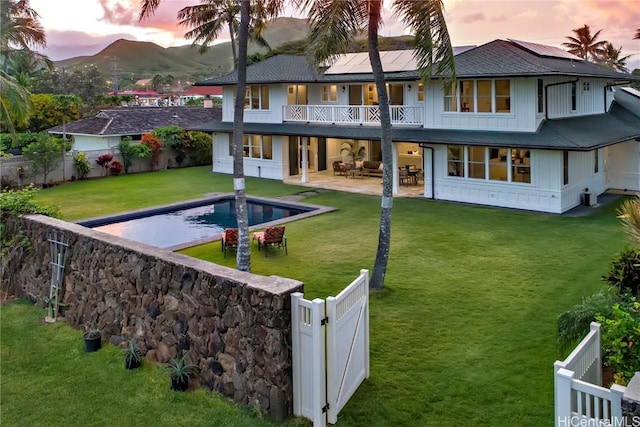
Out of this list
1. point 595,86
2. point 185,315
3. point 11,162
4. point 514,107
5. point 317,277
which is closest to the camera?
point 185,315

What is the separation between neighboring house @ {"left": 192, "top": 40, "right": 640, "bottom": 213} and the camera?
20.1 metres

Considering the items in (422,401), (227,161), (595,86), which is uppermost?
(595,86)

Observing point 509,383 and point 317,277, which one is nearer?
point 509,383

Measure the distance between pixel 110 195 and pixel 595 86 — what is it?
75.3ft

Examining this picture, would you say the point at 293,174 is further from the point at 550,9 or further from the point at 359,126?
the point at 550,9

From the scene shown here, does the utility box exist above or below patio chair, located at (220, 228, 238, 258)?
above

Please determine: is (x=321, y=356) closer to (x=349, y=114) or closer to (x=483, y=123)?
(x=483, y=123)

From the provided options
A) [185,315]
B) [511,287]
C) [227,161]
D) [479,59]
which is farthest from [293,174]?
[185,315]

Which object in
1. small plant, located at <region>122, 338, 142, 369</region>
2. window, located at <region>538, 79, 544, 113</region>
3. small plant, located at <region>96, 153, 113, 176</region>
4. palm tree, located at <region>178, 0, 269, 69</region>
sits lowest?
small plant, located at <region>122, 338, 142, 369</region>

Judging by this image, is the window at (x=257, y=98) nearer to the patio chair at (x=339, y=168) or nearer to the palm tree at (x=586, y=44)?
the patio chair at (x=339, y=168)

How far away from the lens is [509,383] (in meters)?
7.63

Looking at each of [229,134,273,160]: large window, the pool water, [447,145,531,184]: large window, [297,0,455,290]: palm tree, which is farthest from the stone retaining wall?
[229,134,273,160]: large window

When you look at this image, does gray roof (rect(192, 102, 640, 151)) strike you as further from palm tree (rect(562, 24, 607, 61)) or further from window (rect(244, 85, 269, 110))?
palm tree (rect(562, 24, 607, 61))

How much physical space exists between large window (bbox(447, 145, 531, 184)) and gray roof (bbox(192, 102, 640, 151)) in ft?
1.88
